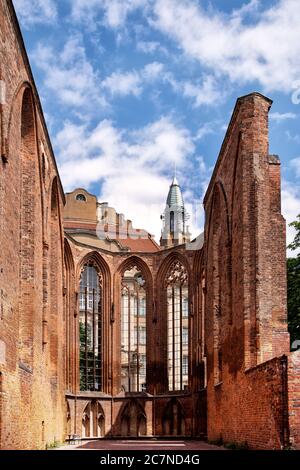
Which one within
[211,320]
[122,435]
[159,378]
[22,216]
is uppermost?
[22,216]

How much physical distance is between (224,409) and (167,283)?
13788 mm

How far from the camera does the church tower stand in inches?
3273

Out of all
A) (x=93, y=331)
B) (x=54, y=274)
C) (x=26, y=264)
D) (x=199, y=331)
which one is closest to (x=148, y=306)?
(x=93, y=331)

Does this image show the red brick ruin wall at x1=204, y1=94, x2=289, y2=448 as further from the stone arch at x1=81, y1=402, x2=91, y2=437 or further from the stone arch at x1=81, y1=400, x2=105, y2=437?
the stone arch at x1=81, y1=400, x2=105, y2=437

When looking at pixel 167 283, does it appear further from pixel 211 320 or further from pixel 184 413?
pixel 211 320

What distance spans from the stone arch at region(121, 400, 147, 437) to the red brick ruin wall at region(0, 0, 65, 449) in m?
7.24

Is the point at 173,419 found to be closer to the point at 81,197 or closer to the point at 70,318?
A: the point at 70,318

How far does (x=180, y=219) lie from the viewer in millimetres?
86125

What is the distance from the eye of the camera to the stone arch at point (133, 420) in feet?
112

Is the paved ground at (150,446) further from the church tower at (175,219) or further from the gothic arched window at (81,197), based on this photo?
the church tower at (175,219)

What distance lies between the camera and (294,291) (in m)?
27.5

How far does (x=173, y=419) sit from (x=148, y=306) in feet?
16.6

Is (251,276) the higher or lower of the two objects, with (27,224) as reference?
lower

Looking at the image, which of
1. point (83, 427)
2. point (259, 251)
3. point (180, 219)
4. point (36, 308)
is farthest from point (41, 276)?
point (180, 219)
